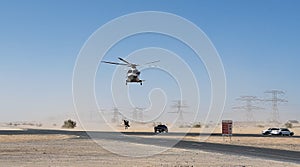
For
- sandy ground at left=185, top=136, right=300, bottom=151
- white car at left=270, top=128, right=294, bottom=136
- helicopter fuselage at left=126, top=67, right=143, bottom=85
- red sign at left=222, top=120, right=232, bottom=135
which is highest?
white car at left=270, top=128, right=294, bottom=136

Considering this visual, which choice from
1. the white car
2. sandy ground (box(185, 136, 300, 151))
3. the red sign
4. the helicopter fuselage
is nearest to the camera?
the helicopter fuselage

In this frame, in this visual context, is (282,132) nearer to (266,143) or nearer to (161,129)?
(161,129)

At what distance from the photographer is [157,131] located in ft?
303

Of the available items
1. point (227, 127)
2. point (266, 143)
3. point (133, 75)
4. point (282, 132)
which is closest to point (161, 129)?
point (282, 132)

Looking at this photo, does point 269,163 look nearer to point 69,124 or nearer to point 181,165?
point 181,165

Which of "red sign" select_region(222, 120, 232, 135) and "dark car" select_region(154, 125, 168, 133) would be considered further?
"dark car" select_region(154, 125, 168, 133)

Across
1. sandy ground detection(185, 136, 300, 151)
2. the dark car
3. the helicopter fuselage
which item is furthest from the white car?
the helicopter fuselage

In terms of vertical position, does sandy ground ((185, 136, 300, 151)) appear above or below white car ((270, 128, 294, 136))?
below

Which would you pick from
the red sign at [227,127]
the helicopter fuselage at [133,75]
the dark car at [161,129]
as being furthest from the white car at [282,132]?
the helicopter fuselage at [133,75]

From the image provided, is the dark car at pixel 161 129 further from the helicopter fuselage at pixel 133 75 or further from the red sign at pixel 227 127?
the helicopter fuselage at pixel 133 75

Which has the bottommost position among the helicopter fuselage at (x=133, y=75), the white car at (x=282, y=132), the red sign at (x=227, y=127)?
the red sign at (x=227, y=127)

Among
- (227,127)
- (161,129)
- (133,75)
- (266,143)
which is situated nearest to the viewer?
(133,75)

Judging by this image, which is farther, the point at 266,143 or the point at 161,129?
the point at 161,129

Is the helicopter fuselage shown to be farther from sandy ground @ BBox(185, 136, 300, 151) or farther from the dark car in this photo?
the dark car
